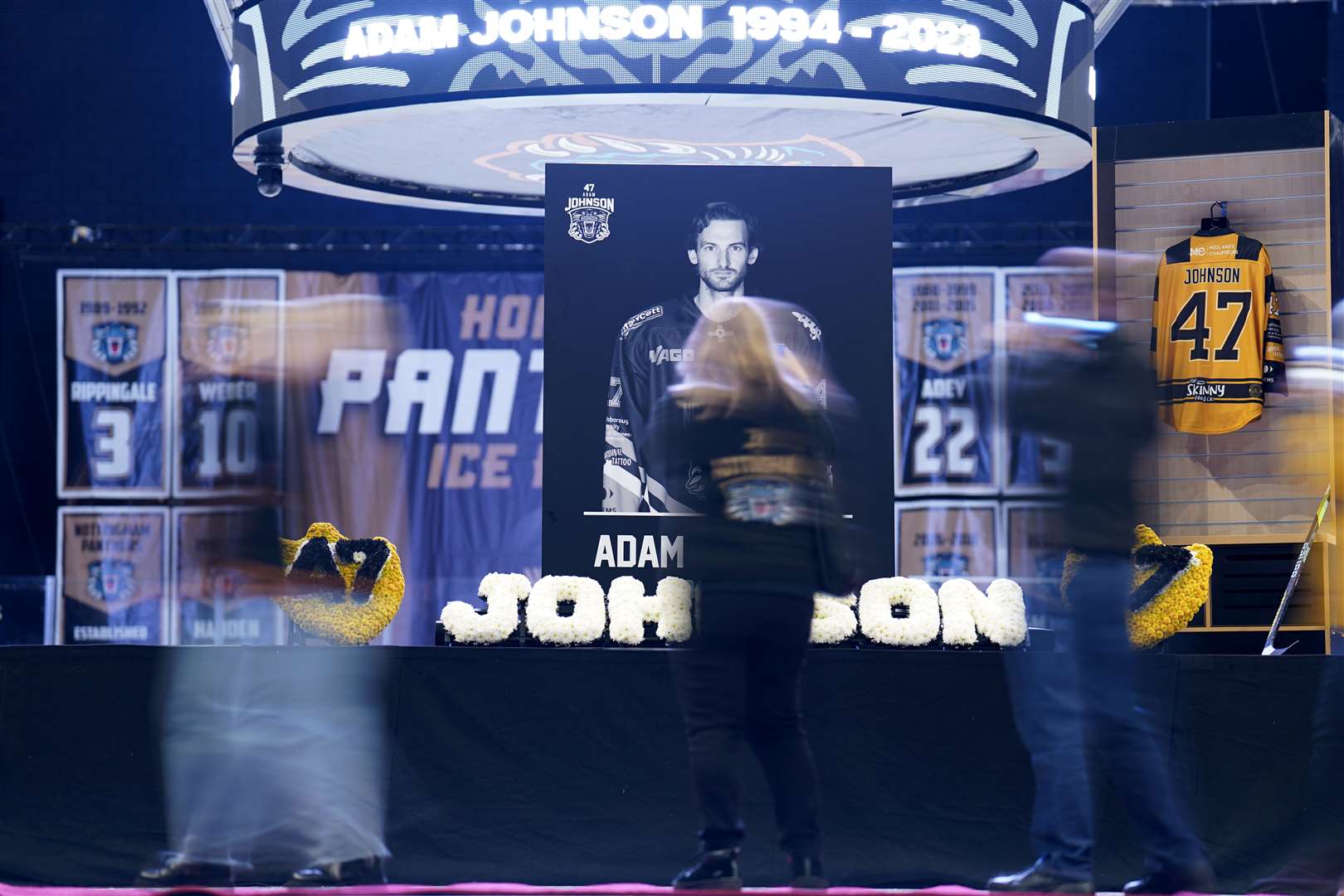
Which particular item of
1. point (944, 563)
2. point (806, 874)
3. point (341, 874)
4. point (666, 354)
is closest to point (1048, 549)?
point (806, 874)

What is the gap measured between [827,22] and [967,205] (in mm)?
4799

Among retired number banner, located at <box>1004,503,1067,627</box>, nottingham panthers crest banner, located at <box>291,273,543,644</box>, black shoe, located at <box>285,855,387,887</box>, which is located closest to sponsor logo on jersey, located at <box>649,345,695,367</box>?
retired number banner, located at <box>1004,503,1067,627</box>

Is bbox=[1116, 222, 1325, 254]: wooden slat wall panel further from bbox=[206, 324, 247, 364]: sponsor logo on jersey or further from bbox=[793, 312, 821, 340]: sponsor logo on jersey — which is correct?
bbox=[206, 324, 247, 364]: sponsor logo on jersey

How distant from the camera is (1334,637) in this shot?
616 centimetres

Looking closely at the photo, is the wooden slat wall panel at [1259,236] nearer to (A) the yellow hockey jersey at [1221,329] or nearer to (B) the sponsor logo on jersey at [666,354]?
(A) the yellow hockey jersey at [1221,329]

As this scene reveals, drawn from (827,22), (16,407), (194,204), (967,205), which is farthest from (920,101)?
(16,407)

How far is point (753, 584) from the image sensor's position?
10.3 feet

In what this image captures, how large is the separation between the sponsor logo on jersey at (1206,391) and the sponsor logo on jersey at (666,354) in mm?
2118

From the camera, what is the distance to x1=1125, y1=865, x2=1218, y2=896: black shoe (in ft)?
11.3

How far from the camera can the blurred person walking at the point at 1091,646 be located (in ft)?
11.3

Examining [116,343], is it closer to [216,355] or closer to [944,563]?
[216,355]

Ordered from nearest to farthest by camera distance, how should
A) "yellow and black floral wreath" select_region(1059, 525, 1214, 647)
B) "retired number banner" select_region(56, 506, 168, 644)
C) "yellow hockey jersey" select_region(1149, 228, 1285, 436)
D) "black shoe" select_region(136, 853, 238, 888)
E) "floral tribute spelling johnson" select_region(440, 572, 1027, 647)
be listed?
1. "black shoe" select_region(136, 853, 238, 888)
2. "floral tribute spelling johnson" select_region(440, 572, 1027, 647)
3. "yellow and black floral wreath" select_region(1059, 525, 1214, 647)
4. "yellow hockey jersey" select_region(1149, 228, 1285, 436)
5. "retired number banner" select_region(56, 506, 168, 644)

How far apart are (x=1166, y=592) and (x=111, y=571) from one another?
6839 mm

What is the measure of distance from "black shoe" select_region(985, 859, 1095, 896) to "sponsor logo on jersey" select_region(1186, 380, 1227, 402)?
10.3 ft
